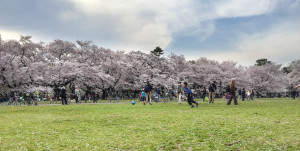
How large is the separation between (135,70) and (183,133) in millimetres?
51798

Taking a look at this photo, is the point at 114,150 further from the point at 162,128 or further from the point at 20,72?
the point at 20,72

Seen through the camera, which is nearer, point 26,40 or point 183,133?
point 183,133

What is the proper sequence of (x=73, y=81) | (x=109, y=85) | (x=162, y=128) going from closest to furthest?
(x=162, y=128) < (x=73, y=81) < (x=109, y=85)

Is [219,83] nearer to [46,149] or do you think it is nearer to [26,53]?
[26,53]

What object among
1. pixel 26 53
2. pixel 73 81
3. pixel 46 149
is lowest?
pixel 46 149

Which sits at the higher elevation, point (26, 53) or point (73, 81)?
point (26, 53)

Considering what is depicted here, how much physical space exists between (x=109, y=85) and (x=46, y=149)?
52326mm

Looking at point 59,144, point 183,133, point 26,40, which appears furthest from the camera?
point 26,40

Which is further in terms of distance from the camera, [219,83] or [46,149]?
[219,83]

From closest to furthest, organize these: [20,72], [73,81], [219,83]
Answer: [20,72]
[73,81]
[219,83]

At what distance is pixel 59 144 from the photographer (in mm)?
6516

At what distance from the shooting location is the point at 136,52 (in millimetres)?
59375

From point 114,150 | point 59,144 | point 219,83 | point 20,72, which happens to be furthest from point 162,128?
point 219,83

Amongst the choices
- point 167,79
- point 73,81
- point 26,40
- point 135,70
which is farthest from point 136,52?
point 26,40
